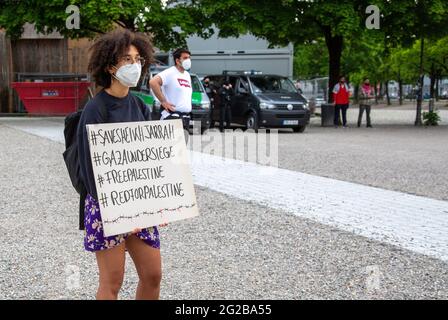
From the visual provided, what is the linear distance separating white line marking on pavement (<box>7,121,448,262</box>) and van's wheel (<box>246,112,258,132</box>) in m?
8.19

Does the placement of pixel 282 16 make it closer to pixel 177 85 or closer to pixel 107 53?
pixel 177 85

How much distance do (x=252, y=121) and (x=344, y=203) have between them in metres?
11.8

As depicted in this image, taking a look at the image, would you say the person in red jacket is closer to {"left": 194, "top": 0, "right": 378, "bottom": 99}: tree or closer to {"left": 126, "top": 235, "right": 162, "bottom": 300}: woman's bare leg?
{"left": 194, "top": 0, "right": 378, "bottom": 99}: tree

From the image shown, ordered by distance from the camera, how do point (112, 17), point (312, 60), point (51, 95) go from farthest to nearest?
point (312, 60) < point (51, 95) < point (112, 17)

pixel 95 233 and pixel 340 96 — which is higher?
pixel 340 96

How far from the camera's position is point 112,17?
63.3 ft

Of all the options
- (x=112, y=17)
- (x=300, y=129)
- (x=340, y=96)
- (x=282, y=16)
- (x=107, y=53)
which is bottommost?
(x=300, y=129)

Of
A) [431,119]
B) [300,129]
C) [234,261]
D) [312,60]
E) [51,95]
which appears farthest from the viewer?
[312,60]

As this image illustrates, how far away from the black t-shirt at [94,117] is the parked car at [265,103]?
15.7 meters

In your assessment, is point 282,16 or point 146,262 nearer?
point 146,262

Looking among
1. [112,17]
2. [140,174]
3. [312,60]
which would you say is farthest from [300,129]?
[312,60]
